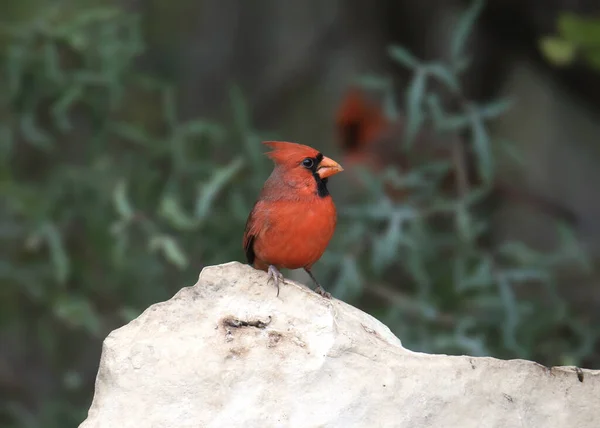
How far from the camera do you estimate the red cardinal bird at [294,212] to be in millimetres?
2537

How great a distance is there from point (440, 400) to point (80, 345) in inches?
128

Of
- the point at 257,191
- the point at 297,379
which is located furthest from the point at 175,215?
the point at 297,379

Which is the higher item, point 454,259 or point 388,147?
point 388,147

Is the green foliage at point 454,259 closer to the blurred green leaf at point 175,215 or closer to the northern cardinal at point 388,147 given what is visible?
the northern cardinal at point 388,147

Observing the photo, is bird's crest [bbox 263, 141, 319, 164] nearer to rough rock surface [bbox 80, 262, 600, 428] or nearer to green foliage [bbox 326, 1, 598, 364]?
rough rock surface [bbox 80, 262, 600, 428]

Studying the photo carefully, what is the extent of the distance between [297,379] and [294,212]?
1.98 ft

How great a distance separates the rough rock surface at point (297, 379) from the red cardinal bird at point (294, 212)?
1.27 feet

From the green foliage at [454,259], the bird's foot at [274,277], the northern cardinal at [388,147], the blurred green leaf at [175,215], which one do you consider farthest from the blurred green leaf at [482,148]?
the bird's foot at [274,277]

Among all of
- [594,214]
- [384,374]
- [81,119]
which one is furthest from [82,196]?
[594,214]

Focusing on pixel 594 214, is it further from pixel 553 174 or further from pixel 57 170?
pixel 57 170

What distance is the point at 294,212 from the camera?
2.54 meters

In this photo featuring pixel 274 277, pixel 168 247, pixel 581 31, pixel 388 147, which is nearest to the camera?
pixel 274 277

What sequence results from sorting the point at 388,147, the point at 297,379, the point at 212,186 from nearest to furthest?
the point at 297,379
the point at 212,186
the point at 388,147

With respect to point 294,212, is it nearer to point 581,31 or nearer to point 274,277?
point 274,277
